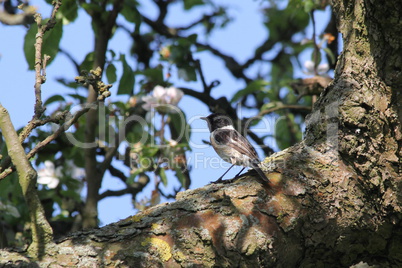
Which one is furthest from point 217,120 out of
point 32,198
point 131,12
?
point 32,198

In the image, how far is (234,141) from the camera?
18.3 feet

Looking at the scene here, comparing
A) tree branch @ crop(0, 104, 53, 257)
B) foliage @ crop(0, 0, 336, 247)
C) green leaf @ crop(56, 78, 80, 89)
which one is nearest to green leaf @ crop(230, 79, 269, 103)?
foliage @ crop(0, 0, 336, 247)

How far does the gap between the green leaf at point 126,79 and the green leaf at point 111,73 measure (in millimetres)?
88

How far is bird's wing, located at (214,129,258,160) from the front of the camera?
5312 mm

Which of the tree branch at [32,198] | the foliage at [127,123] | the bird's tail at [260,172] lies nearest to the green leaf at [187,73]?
the foliage at [127,123]

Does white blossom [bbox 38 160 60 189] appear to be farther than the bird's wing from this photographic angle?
Yes

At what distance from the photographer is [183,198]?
10.8ft

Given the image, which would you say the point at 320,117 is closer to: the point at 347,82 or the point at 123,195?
the point at 347,82

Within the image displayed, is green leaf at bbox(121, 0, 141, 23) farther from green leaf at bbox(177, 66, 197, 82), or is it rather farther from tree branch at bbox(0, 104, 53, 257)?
tree branch at bbox(0, 104, 53, 257)

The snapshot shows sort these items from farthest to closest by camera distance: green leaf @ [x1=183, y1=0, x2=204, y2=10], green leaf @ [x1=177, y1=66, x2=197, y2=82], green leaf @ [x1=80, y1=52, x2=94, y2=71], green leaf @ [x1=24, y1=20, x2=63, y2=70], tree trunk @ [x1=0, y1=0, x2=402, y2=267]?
green leaf @ [x1=183, y1=0, x2=204, y2=10], green leaf @ [x1=177, y1=66, x2=197, y2=82], green leaf @ [x1=80, y1=52, x2=94, y2=71], green leaf @ [x1=24, y1=20, x2=63, y2=70], tree trunk @ [x1=0, y1=0, x2=402, y2=267]

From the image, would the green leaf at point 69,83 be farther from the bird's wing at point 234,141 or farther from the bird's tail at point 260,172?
the bird's tail at point 260,172

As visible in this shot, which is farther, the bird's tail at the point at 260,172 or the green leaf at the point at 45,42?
the green leaf at the point at 45,42

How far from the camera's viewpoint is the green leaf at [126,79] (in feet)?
18.6

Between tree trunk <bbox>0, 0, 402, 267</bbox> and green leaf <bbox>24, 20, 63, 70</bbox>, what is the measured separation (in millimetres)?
2324
